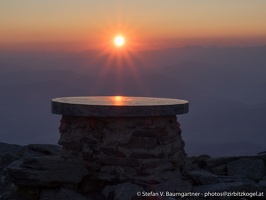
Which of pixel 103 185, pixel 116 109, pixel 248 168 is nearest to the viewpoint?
pixel 116 109

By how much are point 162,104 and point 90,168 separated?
5.20ft

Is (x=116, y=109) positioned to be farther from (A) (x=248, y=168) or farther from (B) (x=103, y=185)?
(A) (x=248, y=168)

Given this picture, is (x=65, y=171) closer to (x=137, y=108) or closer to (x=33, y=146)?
(x=137, y=108)

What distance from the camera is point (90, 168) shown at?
828 centimetres

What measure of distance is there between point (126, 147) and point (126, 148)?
2 cm

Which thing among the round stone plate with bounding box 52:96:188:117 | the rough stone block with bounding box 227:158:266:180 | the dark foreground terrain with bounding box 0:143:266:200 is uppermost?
the round stone plate with bounding box 52:96:188:117

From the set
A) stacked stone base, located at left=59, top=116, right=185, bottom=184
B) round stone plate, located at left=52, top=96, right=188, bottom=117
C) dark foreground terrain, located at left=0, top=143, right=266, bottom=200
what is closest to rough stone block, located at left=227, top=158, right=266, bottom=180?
dark foreground terrain, located at left=0, top=143, right=266, bottom=200

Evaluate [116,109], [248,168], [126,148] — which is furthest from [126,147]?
[248,168]

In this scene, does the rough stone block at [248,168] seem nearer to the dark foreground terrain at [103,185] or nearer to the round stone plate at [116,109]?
the dark foreground terrain at [103,185]

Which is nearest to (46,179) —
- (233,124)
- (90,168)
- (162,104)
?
(90,168)

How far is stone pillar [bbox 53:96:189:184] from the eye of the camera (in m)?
8.08

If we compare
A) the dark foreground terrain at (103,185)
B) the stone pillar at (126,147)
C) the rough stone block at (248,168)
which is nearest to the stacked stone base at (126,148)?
the stone pillar at (126,147)

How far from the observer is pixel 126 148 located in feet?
26.6

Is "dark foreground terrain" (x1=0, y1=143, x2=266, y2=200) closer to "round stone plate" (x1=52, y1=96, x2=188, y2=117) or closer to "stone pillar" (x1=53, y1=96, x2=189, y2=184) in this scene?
"stone pillar" (x1=53, y1=96, x2=189, y2=184)
